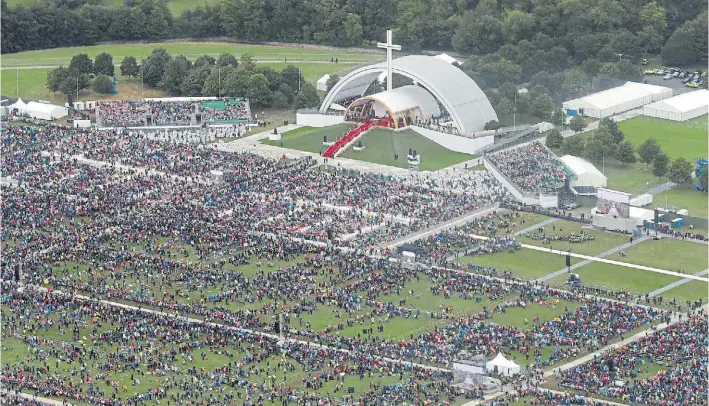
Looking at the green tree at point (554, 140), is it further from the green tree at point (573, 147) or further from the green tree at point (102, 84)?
the green tree at point (102, 84)

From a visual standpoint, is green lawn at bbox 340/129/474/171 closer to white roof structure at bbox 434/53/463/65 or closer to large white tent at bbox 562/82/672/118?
large white tent at bbox 562/82/672/118

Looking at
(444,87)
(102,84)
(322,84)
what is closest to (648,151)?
(444,87)

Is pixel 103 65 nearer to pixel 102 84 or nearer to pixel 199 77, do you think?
pixel 102 84

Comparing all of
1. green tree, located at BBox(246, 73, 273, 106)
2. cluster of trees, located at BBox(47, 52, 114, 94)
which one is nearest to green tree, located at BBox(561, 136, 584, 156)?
green tree, located at BBox(246, 73, 273, 106)

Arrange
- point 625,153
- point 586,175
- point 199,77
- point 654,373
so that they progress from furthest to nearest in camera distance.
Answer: point 199,77
point 625,153
point 586,175
point 654,373

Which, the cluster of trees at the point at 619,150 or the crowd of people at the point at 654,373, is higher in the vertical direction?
the cluster of trees at the point at 619,150

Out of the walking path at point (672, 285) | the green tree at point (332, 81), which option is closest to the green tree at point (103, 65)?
the green tree at point (332, 81)
